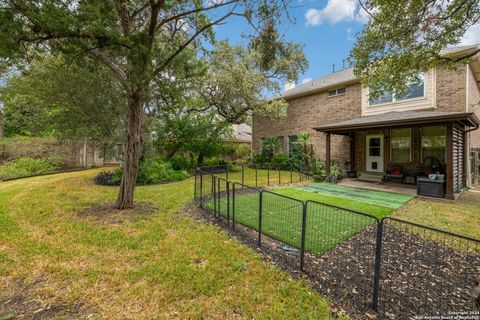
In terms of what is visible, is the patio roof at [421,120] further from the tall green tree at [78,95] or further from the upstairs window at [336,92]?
the tall green tree at [78,95]

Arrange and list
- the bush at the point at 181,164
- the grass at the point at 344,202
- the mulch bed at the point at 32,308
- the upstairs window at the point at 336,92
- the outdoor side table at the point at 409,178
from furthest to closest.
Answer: the bush at the point at 181,164 → the upstairs window at the point at 336,92 → the outdoor side table at the point at 409,178 → the grass at the point at 344,202 → the mulch bed at the point at 32,308

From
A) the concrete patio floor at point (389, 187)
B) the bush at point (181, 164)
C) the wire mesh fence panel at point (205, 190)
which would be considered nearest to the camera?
the wire mesh fence panel at point (205, 190)

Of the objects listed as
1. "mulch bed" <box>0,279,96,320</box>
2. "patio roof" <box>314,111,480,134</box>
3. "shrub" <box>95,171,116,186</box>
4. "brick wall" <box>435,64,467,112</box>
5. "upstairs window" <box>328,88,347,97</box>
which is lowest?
"mulch bed" <box>0,279,96,320</box>

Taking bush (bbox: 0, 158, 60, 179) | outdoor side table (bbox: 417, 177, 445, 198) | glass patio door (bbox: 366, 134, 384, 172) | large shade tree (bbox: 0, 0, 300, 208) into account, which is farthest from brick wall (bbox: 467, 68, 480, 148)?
bush (bbox: 0, 158, 60, 179)

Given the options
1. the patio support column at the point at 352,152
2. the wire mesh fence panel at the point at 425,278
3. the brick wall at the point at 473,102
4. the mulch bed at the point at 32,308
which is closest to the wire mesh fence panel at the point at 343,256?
the wire mesh fence panel at the point at 425,278

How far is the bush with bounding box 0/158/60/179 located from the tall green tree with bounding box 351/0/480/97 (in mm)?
15830

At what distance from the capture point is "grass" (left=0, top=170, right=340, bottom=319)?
2.28m

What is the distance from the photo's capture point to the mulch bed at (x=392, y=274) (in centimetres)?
228

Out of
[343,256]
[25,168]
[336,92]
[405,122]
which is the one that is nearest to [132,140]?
[343,256]

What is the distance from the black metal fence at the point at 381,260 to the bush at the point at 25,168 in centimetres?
1199

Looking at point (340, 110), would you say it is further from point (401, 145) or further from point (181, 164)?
point (181, 164)

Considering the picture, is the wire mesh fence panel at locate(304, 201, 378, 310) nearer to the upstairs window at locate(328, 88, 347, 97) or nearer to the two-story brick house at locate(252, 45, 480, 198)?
the two-story brick house at locate(252, 45, 480, 198)

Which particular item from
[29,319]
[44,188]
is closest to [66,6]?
[29,319]

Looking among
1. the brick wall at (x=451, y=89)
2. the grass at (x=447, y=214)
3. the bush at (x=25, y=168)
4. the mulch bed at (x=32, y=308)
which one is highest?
the brick wall at (x=451, y=89)
